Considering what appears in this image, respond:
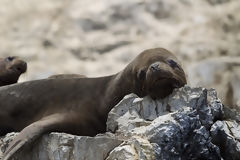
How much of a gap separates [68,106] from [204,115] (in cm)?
152

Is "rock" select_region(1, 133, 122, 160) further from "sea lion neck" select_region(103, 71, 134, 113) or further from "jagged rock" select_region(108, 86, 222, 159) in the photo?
"sea lion neck" select_region(103, 71, 134, 113)

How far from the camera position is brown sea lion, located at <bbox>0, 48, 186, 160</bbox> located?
6562 millimetres

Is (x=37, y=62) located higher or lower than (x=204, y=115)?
lower

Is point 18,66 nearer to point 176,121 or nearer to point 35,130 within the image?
point 35,130

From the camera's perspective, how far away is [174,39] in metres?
14.0

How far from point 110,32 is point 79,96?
24.1 ft

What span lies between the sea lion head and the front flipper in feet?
2.50

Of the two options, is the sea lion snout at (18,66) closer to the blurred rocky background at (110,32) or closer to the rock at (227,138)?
the rock at (227,138)

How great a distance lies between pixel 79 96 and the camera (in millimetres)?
7301

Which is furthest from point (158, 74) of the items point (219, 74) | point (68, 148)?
point (219, 74)

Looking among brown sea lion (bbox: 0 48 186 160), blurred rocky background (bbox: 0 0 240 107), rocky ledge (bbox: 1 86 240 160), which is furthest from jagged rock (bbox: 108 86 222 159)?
blurred rocky background (bbox: 0 0 240 107)

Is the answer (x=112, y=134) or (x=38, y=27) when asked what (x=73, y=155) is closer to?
(x=112, y=134)

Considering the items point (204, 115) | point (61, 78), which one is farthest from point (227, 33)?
point (204, 115)

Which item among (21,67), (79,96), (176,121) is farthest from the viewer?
(21,67)
